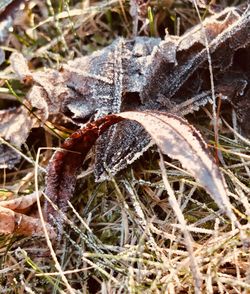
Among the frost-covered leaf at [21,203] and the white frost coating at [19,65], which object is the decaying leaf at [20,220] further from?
the white frost coating at [19,65]

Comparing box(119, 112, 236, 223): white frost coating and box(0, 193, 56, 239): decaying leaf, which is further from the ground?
box(119, 112, 236, 223): white frost coating

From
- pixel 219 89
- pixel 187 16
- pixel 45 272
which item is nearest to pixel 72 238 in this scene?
pixel 45 272

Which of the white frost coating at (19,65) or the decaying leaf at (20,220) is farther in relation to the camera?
the white frost coating at (19,65)

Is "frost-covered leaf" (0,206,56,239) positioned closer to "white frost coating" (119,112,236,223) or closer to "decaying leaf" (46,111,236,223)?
"decaying leaf" (46,111,236,223)

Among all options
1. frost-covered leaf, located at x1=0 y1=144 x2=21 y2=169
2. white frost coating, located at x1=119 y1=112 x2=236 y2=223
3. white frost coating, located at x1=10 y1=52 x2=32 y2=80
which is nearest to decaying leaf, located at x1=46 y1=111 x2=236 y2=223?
white frost coating, located at x1=119 y1=112 x2=236 y2=223

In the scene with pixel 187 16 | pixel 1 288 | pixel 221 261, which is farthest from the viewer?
pixel 187 16

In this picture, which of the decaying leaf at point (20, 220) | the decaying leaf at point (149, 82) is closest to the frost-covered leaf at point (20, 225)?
the decaying leaf at point (20, 220)

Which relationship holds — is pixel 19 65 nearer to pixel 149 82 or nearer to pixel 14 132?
pixel 14 132

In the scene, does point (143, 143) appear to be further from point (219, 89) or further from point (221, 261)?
point (221, 261)
